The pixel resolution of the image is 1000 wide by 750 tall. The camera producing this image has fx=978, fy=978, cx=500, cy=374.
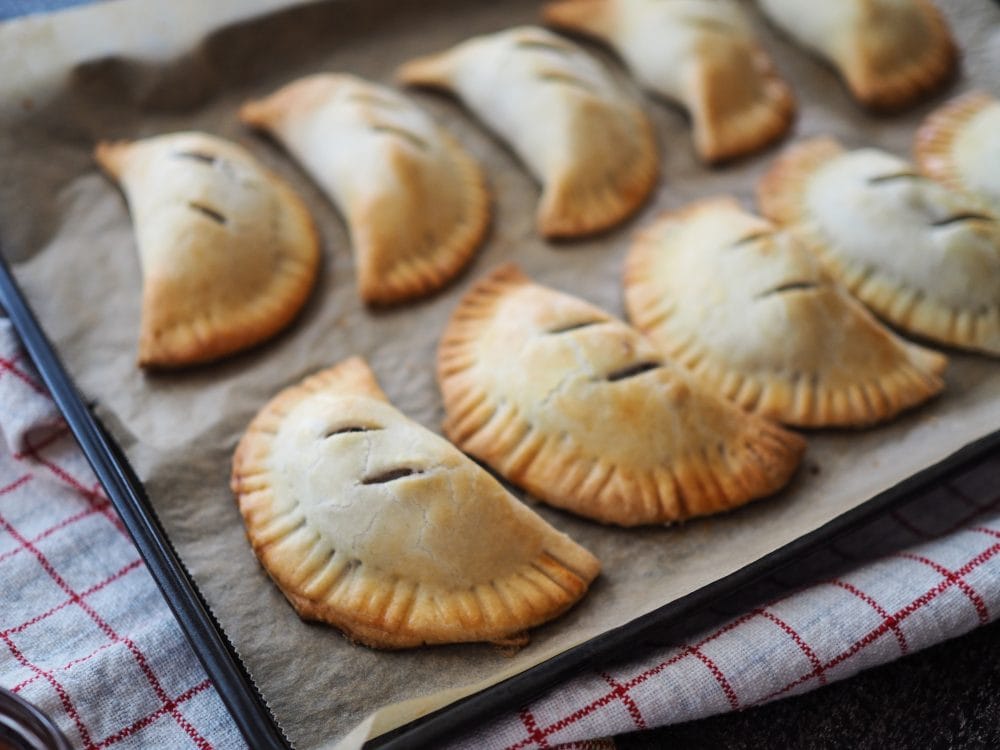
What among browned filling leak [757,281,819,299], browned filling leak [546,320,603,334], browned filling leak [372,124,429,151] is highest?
browned filling leak [372,124,429,151]

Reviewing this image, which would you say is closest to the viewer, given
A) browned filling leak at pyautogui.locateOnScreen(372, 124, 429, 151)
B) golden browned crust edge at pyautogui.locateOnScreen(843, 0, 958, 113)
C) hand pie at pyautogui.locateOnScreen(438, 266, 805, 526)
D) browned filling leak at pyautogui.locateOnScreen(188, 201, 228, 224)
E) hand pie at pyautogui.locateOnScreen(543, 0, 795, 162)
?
hand pie at pyautogui.locateOnScreen(438, 266, 805, 526)

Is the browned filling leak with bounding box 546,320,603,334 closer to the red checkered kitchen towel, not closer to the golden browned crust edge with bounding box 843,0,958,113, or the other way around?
the red checkered kitchen towel

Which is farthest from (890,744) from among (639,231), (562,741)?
(639,231)

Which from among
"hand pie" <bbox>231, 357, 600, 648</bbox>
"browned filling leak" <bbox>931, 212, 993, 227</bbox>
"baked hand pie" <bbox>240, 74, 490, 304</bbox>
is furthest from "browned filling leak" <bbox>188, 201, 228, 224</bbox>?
"browned filling leak" <bbox>931, 212, 993, 227</bbox>

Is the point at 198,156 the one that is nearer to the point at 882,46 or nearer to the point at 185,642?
the point at 185,642

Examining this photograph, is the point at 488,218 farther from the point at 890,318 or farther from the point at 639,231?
the point at 890,318

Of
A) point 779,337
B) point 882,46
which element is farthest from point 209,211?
point 882,46

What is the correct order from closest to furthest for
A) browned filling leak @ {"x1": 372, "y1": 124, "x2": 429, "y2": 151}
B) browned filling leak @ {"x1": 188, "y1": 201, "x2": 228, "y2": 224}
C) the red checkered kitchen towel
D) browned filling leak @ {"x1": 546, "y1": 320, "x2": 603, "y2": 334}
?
the red checkered kitchen towel < browned filling leak @ {"x1": 546, "y1": 320, "x2": 603, "y2": 334} < browned filling leak @ {"x1": 188, "y1": 201, "x2": 228, "y2": 224} < browned filling leak @ {"x1": 372, "y1": 124, "x2": 429, "y2": 151}
